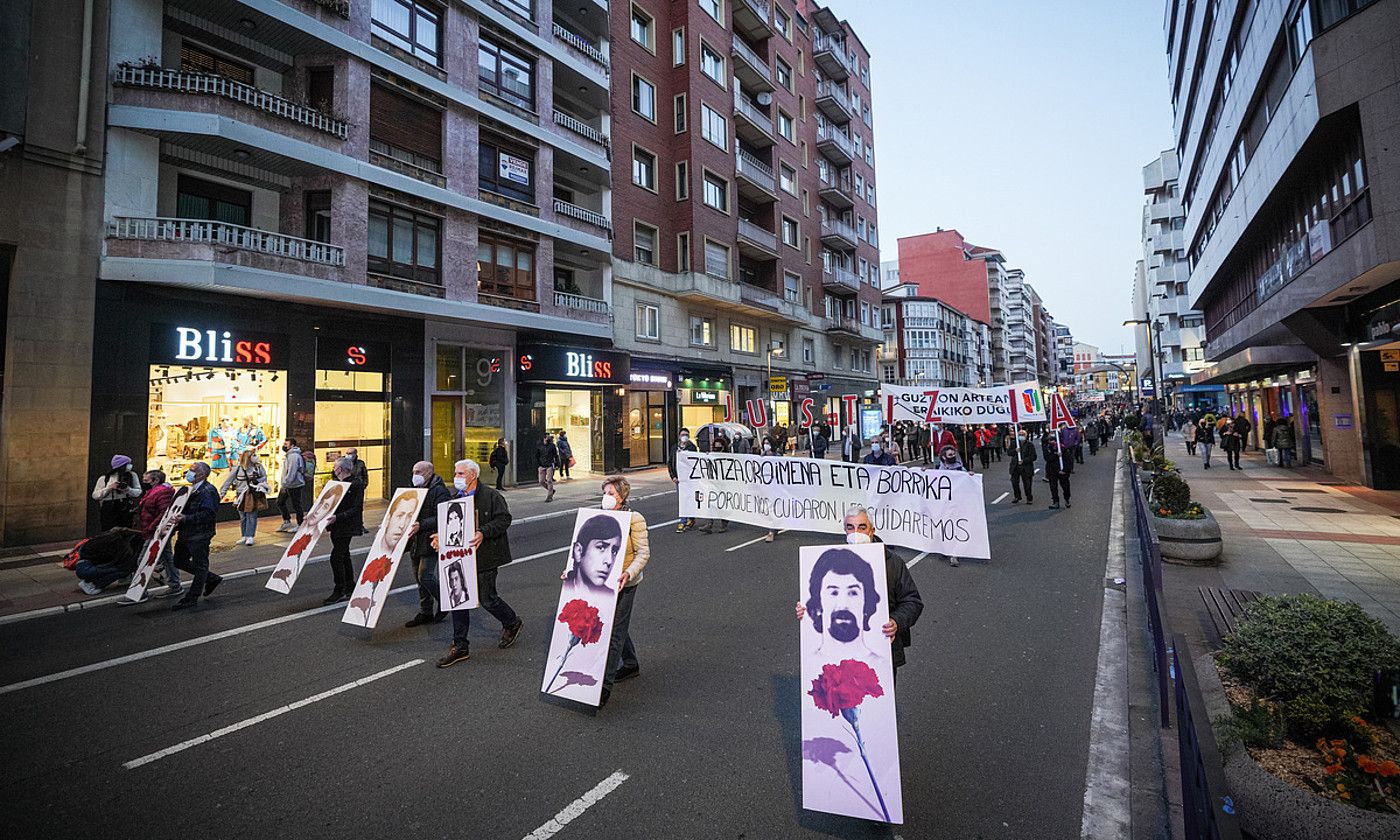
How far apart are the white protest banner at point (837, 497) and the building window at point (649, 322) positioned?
49.1ft

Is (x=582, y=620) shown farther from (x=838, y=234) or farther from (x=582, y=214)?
(x=838, y=234)

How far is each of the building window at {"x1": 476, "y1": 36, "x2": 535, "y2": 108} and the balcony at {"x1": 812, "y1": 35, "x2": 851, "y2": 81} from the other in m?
27.6

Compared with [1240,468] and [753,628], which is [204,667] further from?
[1240,468]

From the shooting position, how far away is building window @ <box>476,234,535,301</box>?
2027 centimetres

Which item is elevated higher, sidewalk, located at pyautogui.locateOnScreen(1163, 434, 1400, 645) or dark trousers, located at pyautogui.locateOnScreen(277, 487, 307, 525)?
dark trousers, located at pyautogui.locateOnScreen(277, 487, 307, 525)

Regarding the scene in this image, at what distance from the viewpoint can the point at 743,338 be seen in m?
33.6

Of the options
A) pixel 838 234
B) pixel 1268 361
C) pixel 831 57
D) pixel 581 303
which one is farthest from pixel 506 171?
pixel 831 57

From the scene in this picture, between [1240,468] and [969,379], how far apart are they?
58.6 m

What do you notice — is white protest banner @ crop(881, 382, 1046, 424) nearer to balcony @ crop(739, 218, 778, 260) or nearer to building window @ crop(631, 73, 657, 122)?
balcony @ crop(739, 218, 778, 260)

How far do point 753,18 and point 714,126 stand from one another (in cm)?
909

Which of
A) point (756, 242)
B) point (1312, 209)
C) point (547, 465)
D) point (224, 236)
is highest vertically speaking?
point (756, 242)

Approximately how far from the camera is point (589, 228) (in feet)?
79.3

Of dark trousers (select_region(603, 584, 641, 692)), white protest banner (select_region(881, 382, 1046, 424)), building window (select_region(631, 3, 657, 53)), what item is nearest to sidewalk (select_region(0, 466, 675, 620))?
dark trousers (select_region(603, 584, 641, 692))

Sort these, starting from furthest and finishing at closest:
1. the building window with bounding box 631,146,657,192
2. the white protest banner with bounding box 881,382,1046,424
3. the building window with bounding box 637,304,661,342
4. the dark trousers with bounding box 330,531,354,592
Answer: the building window with bounding box 631,146,657,192, the building window with bounding box 637,304,661,342, the white protest banner with bounding box 881,382,1046,424, the dark trousers with bounding box 330,531,354,592
